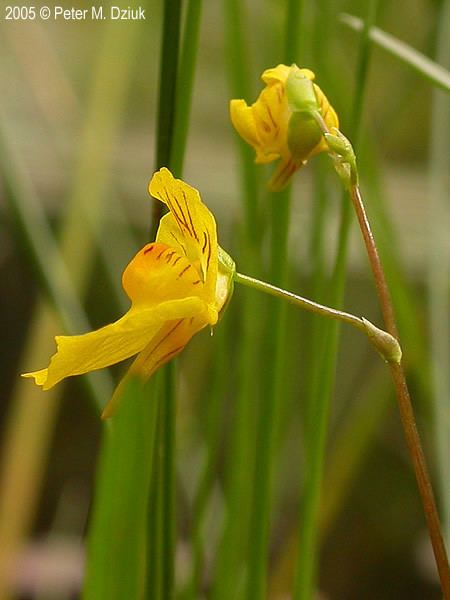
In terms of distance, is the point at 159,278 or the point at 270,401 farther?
the point at 270,401

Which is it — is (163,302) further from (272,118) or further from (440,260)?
(440,260)

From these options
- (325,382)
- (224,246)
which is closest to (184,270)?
(325,382)

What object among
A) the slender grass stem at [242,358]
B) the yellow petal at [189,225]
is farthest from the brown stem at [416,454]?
the slender grass stem at [242,358]

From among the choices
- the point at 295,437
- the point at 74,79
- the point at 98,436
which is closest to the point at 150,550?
the point at 295,437

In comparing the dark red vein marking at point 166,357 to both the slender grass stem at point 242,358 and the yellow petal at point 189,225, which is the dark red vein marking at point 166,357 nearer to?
the yellow petal at point 189,225

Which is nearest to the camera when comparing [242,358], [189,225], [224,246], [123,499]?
[123,499]

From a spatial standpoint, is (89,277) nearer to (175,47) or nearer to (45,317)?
(45,317)
